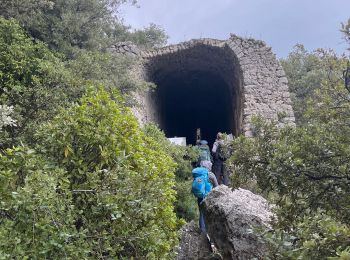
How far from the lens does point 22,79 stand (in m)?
7.33

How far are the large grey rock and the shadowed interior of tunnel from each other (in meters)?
8.05

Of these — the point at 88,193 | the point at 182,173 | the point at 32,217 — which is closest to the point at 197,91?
the point at 182,173

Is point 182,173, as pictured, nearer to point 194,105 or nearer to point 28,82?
point 28,82

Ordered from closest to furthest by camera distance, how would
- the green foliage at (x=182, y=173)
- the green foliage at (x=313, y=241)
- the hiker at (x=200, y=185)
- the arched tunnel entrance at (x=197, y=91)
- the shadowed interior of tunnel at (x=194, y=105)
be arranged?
1. the green foliage at (x=313, y=241)
2. the hiker at (x=200, y=185)
3. the green foliage at (x=182, y=173)
4. the arched tunnel entrance at (x=197, y=91)
5. the shadowed interior of tunnel at (x=194, y=105)

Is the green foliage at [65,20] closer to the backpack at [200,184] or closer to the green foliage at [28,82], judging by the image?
the green foliage at [28,82]

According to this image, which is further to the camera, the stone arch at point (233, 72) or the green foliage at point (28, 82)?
the stone arch at point (233, 72)

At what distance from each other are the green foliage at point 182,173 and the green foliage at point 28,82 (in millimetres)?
1903

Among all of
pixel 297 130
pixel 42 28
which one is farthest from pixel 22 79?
pixel 297 130

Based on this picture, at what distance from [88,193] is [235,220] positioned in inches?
91.3

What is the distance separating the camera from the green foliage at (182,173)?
292 inches

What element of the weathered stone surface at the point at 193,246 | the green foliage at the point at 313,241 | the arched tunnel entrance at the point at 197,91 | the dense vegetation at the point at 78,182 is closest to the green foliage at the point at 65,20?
the arched tunnel entrance at the point at 197,91

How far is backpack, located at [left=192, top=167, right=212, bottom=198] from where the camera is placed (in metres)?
7.03

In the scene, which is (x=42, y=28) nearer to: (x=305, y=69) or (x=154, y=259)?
(x=154, y=259)

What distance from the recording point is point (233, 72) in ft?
40.0
